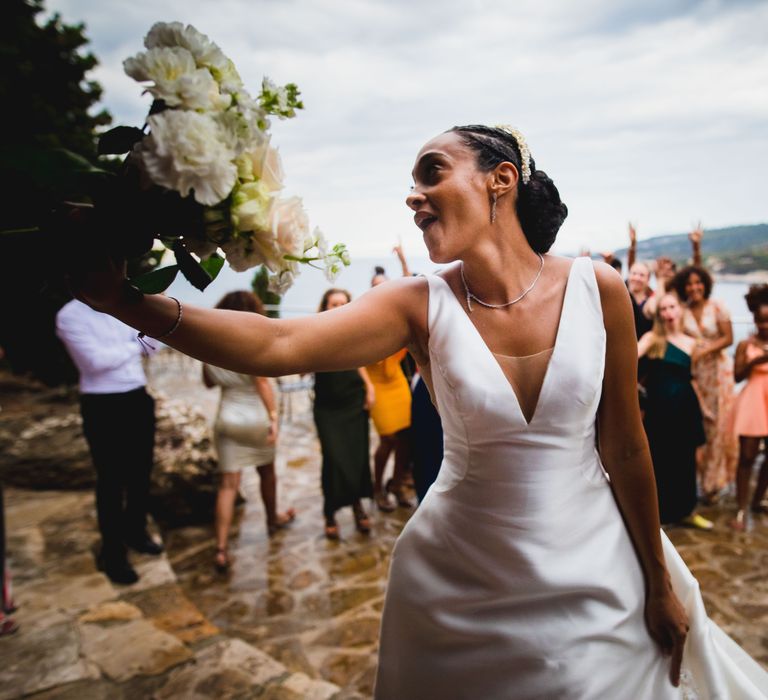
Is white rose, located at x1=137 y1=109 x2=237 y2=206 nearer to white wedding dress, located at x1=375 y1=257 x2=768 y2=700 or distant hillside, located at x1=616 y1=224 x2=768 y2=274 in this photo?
white wedding dress, located at x1=375 y1=257 x2=768 y2=700

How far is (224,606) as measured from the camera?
3.87 meters

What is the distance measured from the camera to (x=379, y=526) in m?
5.18

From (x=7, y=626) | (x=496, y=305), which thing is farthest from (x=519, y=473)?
(x=7, y=626)

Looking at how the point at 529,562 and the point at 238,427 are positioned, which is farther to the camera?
the point at 238,427

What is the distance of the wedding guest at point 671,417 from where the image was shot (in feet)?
15.8

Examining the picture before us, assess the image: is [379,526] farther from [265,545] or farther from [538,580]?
[538,580]

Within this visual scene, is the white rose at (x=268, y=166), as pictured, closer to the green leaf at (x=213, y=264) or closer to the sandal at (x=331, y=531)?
the green leaf at (x=213, y=264)

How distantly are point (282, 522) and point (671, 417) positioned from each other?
3.68 metres

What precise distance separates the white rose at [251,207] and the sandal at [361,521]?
447 cm

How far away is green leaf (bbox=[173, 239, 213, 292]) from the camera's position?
1076mm

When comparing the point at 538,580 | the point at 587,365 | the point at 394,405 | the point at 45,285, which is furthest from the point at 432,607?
the point at 394,405

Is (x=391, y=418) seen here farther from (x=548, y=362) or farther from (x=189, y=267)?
(x=189, y=267)

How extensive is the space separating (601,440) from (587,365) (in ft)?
1.02

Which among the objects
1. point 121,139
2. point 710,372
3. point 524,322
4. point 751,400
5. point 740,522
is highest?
point 121,139
